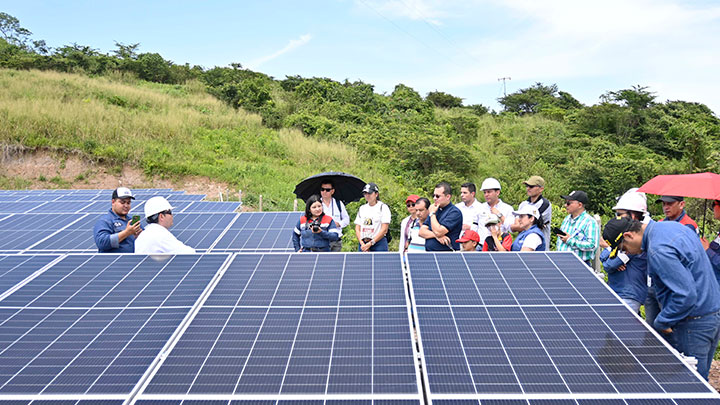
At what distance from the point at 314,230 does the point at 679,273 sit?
4517 millimetres

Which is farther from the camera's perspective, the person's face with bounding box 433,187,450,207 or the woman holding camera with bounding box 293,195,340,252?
the woman holding camera with bounding box 293,195,340,252

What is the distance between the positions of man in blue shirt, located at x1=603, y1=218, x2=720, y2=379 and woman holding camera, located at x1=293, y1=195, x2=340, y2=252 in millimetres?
3979

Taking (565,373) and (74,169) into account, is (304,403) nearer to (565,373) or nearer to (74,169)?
(565,373)

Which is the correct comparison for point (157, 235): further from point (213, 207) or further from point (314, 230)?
point (213, 207)

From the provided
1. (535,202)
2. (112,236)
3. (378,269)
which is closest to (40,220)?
(112,236)

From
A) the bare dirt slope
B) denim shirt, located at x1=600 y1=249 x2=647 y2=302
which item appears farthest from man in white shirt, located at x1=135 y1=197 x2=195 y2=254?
the bare dirt slope

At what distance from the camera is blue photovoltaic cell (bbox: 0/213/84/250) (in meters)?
8.18

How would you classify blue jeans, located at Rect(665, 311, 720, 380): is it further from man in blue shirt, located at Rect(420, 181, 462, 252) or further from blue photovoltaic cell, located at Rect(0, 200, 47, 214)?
blue photovoltaic cell, located at Rect(0, 200, 47, 214)

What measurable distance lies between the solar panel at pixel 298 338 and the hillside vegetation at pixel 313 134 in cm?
1249

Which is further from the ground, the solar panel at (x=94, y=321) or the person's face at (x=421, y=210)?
the person's face at (x=421, y=210)

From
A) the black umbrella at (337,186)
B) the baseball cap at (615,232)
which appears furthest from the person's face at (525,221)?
the black umbrella at (337,186)

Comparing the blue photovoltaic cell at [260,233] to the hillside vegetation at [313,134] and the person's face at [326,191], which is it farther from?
the hillside vegetation at [313,134]

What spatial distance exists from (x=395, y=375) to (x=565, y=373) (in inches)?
47.9

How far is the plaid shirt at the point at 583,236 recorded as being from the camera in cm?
621
